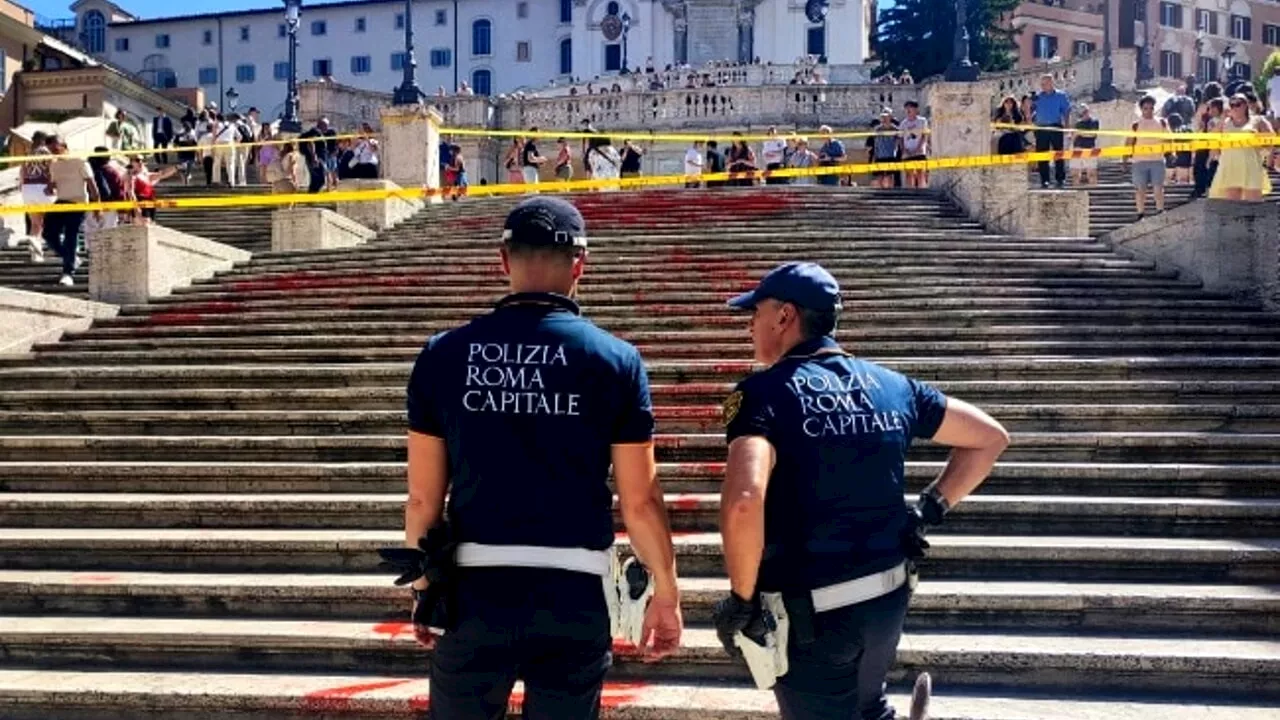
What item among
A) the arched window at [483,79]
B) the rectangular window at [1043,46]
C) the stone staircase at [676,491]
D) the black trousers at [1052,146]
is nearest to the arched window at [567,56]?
the arched window at [483,79]

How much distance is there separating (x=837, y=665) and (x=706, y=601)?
9.39 ft

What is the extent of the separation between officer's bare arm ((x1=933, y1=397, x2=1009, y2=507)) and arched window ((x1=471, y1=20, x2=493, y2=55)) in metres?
79.6

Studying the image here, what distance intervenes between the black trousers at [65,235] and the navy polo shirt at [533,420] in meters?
13.0

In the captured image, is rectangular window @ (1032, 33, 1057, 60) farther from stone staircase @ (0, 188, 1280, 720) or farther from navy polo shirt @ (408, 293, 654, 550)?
navy polo shirt @ (408, 293, 654, 550)

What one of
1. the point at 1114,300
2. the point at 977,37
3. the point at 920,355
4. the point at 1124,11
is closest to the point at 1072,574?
the point at 920,355

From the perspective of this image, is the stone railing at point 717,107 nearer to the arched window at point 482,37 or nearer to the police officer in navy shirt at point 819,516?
the police officer in navy shirt at point 819,516

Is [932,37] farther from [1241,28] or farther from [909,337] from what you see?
[1241,28]

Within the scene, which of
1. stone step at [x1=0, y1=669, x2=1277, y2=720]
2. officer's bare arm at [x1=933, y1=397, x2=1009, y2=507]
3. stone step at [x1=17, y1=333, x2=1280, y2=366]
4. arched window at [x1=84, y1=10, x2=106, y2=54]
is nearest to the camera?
officer's bare arm at [x1=933, y1=397, x2=1009, y2=507]

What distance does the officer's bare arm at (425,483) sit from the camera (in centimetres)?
383

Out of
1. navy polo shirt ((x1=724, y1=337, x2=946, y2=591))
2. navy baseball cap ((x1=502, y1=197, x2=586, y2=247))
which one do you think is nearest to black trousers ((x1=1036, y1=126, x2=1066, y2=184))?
navy polo shirt ((x1=724, y1=337, x2=946, y2=591))

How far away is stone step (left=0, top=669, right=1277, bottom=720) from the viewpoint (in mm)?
5621

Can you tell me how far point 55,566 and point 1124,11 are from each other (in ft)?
121

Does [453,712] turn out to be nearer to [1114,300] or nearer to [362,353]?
[362,353]

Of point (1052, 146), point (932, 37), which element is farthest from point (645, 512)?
point (932, 37)
